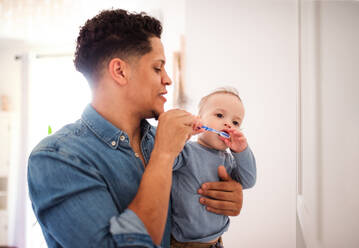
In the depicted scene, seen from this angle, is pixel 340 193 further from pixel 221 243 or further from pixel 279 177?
pixel 221 243

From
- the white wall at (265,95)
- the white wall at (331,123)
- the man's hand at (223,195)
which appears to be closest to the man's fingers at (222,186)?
the man's hand at (223,195)

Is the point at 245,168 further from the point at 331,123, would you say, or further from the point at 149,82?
the point at 149,82

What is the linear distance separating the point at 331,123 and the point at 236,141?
0.28m

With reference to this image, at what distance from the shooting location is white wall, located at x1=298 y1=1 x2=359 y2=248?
0.73 metres

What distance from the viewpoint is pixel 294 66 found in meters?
0.95

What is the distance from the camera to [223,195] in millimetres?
908

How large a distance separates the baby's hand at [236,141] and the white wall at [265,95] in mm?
153

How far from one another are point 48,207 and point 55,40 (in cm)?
278

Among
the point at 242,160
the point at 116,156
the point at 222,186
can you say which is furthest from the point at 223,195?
the point at 116,156

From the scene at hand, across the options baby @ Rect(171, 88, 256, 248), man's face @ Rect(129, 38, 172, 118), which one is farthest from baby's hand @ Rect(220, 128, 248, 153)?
man's face @ Rect(129, 38, 172, 118)

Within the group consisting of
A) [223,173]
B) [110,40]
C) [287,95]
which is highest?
[110,40]

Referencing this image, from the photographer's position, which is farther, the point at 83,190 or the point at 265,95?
the point at 265,95

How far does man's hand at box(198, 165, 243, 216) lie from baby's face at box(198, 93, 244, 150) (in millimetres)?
99

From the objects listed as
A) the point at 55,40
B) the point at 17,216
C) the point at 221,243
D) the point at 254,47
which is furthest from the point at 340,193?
the point at 17,216
